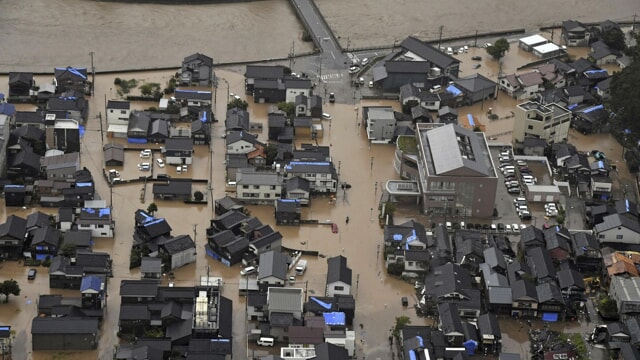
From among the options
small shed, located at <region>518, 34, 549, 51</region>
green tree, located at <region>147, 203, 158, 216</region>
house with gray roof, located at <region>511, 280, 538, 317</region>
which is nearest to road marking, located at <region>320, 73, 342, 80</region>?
small shed, located at <region>518, 34, 549, 51</region>

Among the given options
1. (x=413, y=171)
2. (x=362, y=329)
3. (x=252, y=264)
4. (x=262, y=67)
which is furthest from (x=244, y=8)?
(x=362, y=329)

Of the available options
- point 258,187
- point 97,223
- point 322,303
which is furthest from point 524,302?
point 97,223

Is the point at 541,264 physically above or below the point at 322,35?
below

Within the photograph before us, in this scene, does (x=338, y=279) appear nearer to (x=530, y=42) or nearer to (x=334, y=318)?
(x=334, y=318)

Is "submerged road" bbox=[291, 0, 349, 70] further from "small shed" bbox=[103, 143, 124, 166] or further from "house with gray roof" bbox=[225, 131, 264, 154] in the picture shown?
"small shed" bbox=[103, 143, 124, 166]

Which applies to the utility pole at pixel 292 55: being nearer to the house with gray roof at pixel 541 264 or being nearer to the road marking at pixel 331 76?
the road marking at pixel 331 76

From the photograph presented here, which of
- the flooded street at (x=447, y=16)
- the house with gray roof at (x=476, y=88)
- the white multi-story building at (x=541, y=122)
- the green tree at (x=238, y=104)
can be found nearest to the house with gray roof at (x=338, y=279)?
the white multi-story building at (x=541, y=122)
